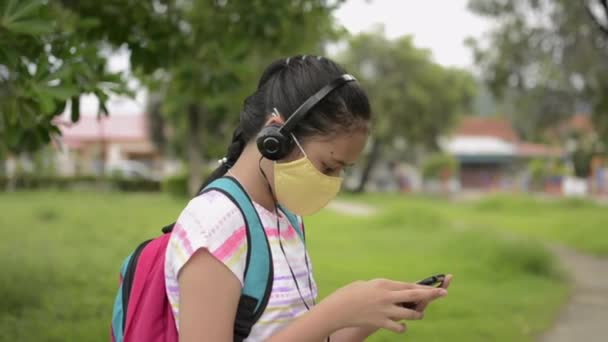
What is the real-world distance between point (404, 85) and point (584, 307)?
2385 centimetres

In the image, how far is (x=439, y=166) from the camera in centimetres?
3647

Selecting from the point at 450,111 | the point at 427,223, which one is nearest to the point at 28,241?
the point at 427,223

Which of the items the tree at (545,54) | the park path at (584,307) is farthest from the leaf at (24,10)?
the tree at (545,54)

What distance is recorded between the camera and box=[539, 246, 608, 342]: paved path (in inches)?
235

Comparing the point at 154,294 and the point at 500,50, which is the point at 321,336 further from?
the point at 500,50

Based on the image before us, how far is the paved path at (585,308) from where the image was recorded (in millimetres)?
5965

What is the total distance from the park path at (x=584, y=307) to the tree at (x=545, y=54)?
110 inches

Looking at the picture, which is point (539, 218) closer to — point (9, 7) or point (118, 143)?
point (9, 7)

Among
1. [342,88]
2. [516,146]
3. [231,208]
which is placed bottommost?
[516,146]

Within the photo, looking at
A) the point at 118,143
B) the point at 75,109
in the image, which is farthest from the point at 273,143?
the point at 118,143

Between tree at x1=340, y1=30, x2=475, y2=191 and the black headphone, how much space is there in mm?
27972

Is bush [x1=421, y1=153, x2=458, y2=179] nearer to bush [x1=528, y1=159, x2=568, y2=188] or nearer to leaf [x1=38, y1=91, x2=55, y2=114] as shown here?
bush [x1=528, y1=159, x2=568, y2=188]

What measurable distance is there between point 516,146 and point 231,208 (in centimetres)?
4809

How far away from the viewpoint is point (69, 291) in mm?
6320
